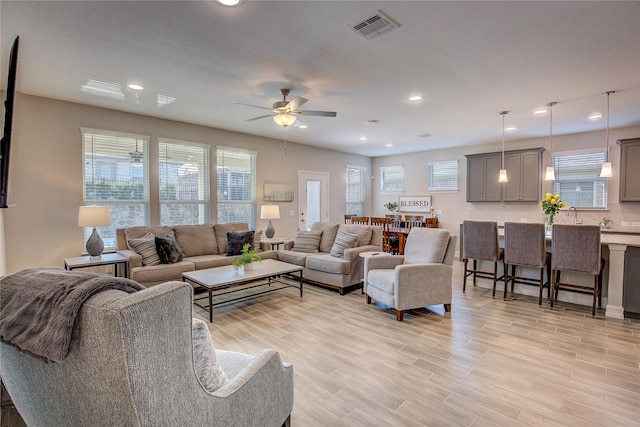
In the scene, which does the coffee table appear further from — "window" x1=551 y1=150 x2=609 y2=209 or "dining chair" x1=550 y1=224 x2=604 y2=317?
"window" x1=551 y1=150 x2=609 y2=209

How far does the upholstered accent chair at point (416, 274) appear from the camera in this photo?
356 cm

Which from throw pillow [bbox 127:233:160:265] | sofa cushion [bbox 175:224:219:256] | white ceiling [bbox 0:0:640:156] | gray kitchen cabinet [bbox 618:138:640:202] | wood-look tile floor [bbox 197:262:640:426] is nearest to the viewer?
wood-look tile floor [bbox 197:262:640:426]

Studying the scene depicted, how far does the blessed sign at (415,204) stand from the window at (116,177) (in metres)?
6.31

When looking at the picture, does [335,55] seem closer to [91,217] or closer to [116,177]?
[91,217]

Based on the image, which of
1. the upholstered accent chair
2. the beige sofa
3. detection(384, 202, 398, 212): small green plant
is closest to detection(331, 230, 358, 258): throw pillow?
the upholstered accent chair

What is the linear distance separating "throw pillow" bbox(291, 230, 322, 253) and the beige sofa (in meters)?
0.45

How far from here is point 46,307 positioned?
907 millimetres

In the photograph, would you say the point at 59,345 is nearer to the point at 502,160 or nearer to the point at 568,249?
the point at 568,249

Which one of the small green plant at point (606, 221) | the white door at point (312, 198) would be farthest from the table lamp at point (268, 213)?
the small green plant at point (606, 221)

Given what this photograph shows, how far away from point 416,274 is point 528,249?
172 cm

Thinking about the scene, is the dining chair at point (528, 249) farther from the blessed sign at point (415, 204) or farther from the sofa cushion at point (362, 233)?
the blessed sign at point (415, 204)

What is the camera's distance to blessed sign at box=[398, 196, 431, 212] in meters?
8.29

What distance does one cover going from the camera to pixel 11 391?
1194mm

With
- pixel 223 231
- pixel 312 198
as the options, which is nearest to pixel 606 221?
pixel 312 198
